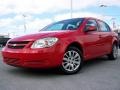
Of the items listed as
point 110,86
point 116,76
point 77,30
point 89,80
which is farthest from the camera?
point 77,30

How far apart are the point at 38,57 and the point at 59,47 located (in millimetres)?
553

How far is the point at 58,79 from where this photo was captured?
220 inches

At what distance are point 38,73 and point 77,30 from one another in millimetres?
1504

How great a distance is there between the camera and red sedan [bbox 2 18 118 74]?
562 cm

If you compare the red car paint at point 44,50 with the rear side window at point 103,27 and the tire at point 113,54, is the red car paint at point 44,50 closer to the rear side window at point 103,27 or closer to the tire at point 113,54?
the rear side window at point 103,27

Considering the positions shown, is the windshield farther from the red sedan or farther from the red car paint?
the red car paint

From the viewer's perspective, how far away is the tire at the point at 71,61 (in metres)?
6.05

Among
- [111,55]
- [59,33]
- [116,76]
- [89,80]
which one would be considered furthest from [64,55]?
[111,55]

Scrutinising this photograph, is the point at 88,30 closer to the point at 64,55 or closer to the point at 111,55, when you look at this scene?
the point at 64,55

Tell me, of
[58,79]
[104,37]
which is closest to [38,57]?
[58,79]

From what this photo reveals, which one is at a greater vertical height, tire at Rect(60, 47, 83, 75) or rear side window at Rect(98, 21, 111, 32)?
rear side window at Rect(98, 21, 111, 32)

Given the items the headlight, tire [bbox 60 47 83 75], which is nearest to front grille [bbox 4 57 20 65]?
the headlight

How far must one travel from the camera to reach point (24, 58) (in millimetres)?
5621

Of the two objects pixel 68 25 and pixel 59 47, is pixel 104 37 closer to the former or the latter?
A: pixel 68 25
